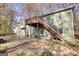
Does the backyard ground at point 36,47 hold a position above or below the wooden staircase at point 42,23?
below

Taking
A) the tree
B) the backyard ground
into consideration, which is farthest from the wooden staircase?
the tree

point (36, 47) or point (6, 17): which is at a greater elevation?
point (6, 17)

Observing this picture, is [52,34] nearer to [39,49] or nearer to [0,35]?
[39,49]

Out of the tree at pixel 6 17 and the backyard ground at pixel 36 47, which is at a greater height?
the tree at pixel 6 17

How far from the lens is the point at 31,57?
1.95m

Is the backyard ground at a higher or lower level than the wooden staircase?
lower

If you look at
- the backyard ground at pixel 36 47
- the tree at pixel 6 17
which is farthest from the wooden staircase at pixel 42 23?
the tree at pixel 6 17

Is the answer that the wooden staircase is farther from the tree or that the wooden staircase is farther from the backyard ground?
the tree

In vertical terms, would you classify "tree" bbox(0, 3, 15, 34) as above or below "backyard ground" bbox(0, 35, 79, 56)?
above

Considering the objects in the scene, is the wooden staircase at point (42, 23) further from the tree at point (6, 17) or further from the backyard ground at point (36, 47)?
the tree at point (6, 17)

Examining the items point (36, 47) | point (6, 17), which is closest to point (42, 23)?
point (36, 47)

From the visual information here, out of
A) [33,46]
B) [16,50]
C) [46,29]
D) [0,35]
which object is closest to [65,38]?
[46,29]

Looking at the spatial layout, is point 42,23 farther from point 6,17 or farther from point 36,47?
point 6,17

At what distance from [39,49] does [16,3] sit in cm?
59
